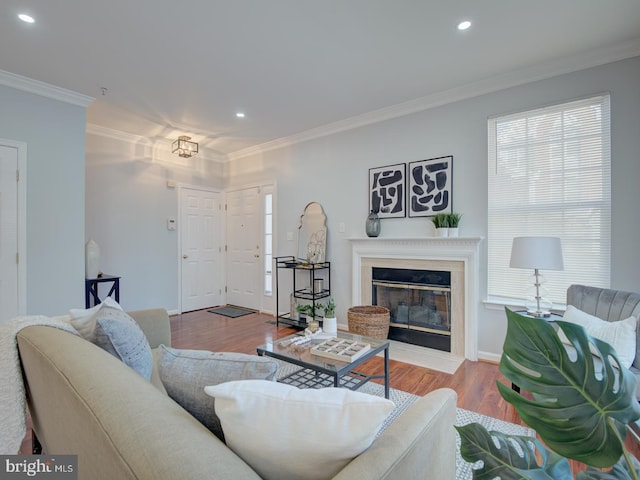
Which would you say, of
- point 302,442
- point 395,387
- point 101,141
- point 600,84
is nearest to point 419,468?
point 302,442

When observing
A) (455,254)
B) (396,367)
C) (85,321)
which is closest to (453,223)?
(455,254)

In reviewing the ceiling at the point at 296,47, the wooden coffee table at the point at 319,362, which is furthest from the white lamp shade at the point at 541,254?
the ceiling at the point at 296,47

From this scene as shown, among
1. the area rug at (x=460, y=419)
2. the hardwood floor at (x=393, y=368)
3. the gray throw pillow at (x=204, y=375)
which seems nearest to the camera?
the gray throw pillow at (x=204, y=375)

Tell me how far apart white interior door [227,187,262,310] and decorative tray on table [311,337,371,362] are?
3.05m

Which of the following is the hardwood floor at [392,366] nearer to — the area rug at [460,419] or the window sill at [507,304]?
the area rug at [460,419]

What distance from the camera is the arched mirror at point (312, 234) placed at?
4227 mm

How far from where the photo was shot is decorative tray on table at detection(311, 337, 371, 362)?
6.45 ft

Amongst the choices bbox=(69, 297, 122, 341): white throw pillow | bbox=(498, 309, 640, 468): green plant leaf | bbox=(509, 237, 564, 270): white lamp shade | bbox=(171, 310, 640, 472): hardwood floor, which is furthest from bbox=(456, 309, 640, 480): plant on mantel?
bbox=(509, 237, 564, 270): white lamp shade

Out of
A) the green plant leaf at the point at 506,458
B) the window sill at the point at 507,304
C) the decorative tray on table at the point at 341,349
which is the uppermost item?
the green plant leaf at the point at 506,458

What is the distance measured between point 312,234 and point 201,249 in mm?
2074

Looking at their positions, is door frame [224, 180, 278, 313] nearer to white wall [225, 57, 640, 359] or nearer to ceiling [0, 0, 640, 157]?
white wall [225, 57, 640, 359]

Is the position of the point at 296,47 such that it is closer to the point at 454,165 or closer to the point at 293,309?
the point at 454,165

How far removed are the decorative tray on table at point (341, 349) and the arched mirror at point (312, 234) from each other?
2055 mm

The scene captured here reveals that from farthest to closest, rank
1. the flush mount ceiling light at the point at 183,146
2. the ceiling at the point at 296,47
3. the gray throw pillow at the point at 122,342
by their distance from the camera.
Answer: the flush mount ceiling light at the point at 183,146, the ceiling at the point at 296,47, the gray throw pillow at the point at 122,342
